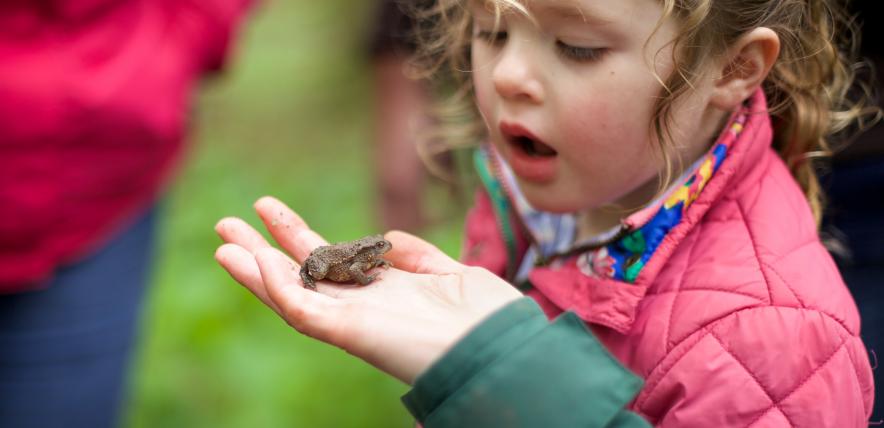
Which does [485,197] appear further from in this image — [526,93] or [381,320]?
[381,320]

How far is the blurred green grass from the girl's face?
7.71 ft

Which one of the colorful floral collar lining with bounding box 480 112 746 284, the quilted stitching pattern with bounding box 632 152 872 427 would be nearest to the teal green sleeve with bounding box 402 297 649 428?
the quilted stitching pattern with bounding box 632 152 872 427

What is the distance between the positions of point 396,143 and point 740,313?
3.47 meters

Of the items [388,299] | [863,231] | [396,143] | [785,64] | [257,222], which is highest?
[785,64]

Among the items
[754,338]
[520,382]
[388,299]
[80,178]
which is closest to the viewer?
[520,382]

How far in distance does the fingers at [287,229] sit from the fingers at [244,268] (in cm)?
21

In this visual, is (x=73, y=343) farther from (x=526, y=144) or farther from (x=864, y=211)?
(x=864, y=211)

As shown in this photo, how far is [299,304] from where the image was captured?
189 cm

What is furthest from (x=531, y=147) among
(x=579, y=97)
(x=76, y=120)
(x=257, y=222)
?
(x=257, y=222)

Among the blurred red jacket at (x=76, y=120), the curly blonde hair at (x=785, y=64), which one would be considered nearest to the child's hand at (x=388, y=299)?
the curly blonde hair at (x=785, y=64)

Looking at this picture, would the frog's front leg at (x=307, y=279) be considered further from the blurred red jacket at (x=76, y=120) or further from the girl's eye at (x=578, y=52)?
the blurred red jacket at (x=76, y=120)

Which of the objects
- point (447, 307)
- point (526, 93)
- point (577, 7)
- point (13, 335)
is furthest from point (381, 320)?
point (13, 335)

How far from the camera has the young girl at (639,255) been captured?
175 cm

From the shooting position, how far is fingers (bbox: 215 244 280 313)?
6.89 ft
